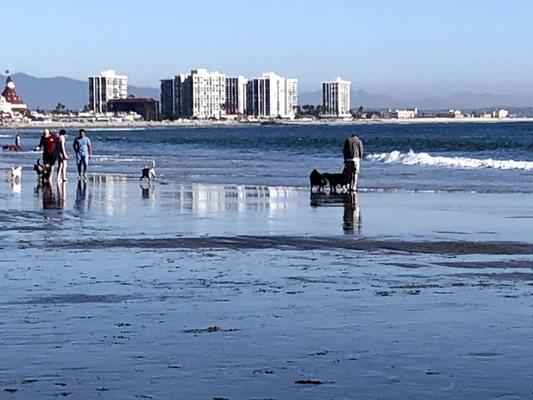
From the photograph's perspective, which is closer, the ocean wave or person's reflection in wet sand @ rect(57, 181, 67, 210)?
person's reflection in wet sand @ rect(57, 181, 67, 210)

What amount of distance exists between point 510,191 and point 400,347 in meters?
21.1

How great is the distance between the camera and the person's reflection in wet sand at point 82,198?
76.4 feet

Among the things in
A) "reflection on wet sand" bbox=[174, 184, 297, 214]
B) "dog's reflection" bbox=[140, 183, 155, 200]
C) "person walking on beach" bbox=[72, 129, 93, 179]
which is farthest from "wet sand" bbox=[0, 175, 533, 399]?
"person walking on beach" bbox=[72, 129, 93, 179]

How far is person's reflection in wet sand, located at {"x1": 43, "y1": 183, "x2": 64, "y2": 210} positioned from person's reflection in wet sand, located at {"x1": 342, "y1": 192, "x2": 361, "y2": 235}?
5631 millimetres

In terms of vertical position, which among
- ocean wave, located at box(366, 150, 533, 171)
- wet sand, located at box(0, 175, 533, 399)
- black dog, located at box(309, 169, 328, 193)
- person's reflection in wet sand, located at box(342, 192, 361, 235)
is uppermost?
black dog, located at box(309, 169, 328, 193)

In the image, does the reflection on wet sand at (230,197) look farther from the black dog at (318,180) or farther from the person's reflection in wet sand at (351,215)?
the person's reflection in wet sand at (351,215)

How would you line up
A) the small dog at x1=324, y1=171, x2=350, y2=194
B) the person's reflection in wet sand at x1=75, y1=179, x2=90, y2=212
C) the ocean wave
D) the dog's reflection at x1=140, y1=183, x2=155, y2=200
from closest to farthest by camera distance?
the person's reflection in wet sand at x1=75, y1=179, x2=90, y2=212 < the dog's reflection at x1=140, y1=183, x2=155, y2=200 < the small dog at x1=324, y1=171, x2=350, y2=194 < the ocean wave

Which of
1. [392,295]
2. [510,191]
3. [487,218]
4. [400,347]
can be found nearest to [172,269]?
[392,295]

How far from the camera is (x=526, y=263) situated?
13.9 meters

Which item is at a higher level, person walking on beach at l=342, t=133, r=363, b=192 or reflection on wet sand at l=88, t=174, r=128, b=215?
person walking on beach at l=342, t=133, r=363, b=192

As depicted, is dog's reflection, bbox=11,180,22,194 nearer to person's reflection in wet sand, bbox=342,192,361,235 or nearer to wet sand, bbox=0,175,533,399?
person's reflection in wet sand, bbox=342,192,361,235

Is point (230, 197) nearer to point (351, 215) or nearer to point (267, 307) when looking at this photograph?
point (351, 215)

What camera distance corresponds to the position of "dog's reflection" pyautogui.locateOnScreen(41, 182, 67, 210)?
23.6m

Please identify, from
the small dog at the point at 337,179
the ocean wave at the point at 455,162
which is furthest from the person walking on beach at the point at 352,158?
the ocean wave at the point at 455,162
